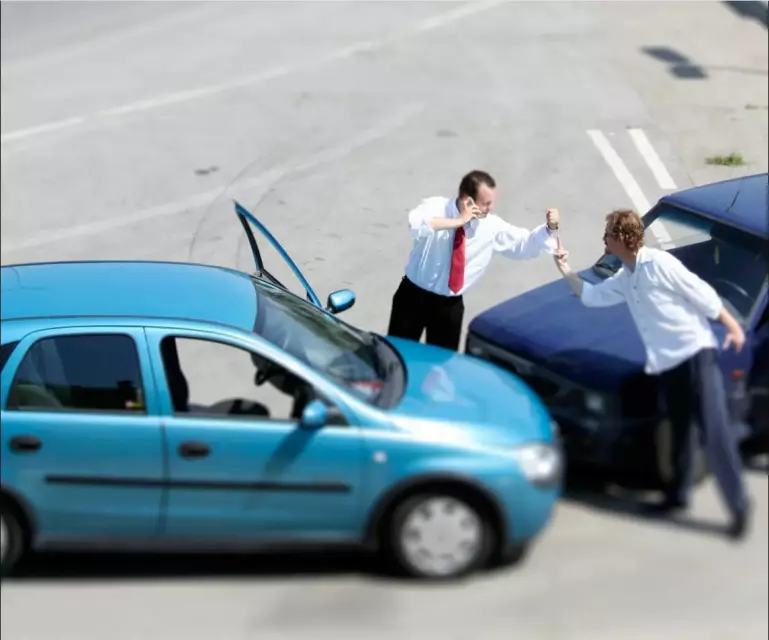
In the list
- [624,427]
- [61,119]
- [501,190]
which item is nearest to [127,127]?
[61,119]

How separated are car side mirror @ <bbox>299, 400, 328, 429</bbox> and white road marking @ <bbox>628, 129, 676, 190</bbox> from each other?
6.65 metres

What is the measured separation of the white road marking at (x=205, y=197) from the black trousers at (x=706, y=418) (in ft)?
22.7

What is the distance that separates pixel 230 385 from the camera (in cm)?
619

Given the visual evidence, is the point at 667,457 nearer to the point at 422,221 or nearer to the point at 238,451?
the point at 422,221

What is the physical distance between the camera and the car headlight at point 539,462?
5.81 m

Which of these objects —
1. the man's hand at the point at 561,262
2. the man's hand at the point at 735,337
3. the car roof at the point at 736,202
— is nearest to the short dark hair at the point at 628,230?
the man's hand at the point at 561,262

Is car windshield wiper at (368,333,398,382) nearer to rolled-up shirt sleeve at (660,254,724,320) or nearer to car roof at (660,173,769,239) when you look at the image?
rolled-up shirt sleeve at (660,254,724,320)

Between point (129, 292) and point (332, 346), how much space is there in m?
1.14

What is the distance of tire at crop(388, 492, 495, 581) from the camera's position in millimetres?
5832

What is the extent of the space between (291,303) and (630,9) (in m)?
12.7

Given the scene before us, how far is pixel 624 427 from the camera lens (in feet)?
20.8

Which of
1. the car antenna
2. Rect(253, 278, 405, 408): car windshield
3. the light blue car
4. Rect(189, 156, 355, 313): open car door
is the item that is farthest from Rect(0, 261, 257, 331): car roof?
the car antenna

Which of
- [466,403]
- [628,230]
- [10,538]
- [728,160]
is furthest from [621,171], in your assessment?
[10,538]

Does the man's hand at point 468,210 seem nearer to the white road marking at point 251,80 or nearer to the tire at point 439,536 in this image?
the tire at point 439,536
